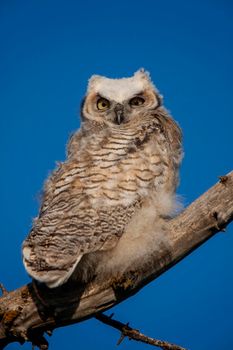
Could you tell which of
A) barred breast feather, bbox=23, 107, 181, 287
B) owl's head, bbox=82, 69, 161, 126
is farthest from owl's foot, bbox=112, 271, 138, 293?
owl's head, bbox=82, 69, 161, 126

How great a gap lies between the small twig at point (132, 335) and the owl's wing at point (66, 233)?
1.41ft

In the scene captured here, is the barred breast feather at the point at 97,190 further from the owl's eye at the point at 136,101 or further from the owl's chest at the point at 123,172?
the owl's eye at the point at 136,101

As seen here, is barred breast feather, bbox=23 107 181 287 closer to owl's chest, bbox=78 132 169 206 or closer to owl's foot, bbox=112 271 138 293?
owl's chest, bbox=78 132 169 206

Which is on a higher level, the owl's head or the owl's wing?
the owl's head

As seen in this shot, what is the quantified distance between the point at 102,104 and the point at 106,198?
A: 3.99 ft

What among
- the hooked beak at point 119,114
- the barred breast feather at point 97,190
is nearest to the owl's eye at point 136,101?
the hooked beak at point 119,114

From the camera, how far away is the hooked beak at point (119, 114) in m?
3.25

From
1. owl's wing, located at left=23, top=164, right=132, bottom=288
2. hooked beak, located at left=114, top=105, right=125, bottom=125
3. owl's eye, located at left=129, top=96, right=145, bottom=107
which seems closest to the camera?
owl's wing, located at left=23, top=164, right=132, bottom=288

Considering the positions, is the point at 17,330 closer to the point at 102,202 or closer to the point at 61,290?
the point at 61,290

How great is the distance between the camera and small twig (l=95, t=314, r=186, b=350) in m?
2.30

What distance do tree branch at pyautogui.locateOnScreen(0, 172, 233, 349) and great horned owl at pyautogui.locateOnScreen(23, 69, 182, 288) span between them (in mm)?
74

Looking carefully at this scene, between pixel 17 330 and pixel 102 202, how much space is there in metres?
0.68

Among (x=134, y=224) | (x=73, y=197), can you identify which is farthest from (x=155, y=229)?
(x=73, y=197)

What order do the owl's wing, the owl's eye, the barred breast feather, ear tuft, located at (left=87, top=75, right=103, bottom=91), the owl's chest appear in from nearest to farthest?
the owl's wing
the barred breast feather
the owl's chest
the owl's eye
ear tuft, located at (left=87, top=75, right=103, bottom=91)
